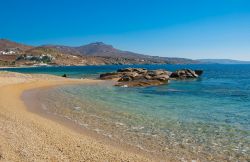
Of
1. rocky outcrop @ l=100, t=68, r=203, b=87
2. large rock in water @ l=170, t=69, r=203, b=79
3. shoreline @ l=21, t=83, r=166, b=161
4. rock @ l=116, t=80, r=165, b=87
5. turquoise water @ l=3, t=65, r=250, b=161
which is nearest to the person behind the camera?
shoreline @ l=21, t=83, r=166, b=161

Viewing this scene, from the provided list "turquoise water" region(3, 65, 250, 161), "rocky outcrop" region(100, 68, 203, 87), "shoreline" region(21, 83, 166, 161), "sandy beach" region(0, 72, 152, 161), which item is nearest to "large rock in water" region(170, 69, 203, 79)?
"rocky outcrop" region(100, 68, 203, 87)

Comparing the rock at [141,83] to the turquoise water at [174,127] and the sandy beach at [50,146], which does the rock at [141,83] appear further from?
the sandy beach at [50,146]

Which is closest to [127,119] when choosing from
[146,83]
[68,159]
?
[68,159]

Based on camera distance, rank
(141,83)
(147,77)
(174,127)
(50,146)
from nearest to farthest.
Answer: (50,146) < (174,127) < (141,83) < (147,77)

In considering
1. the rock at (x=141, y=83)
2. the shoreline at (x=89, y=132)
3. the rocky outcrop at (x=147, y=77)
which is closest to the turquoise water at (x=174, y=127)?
the shoreline at (x=89, y=132)

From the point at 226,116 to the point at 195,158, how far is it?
1056 cm

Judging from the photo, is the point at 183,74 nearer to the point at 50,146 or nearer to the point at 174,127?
the point at 174,127

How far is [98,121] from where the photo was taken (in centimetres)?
2005

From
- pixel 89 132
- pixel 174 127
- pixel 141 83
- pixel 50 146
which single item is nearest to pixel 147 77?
pixel 141 83

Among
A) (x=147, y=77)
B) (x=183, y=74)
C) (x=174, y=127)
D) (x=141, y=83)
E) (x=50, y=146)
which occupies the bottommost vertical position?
(x=141, y=83)

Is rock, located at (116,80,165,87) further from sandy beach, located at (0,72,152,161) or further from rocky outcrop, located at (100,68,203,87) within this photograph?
sandy beach, located at (0,72,152,161)

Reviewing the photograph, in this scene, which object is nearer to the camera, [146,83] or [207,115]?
[207,115]

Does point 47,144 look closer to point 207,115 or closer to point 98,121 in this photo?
point 98,121

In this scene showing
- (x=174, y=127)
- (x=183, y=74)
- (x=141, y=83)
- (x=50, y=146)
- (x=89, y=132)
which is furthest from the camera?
(x=183, y=74)
